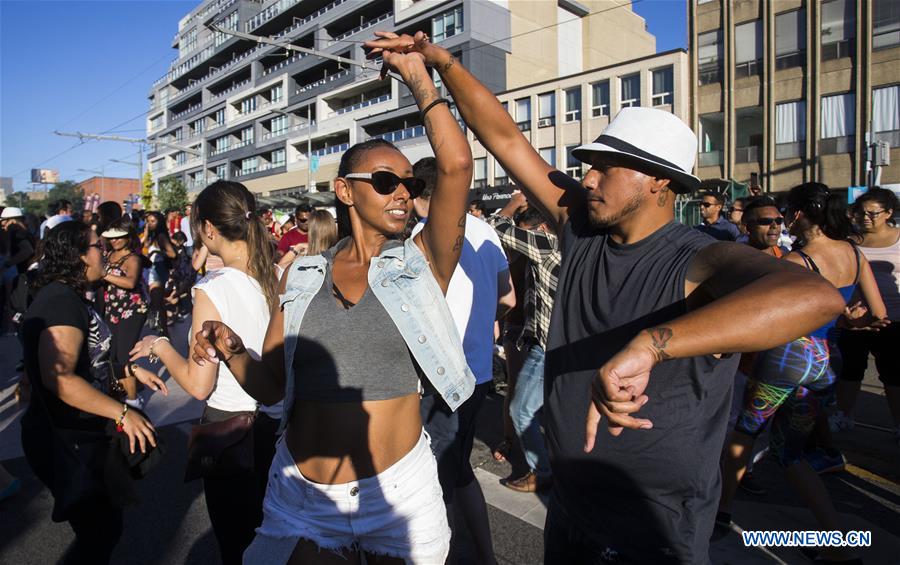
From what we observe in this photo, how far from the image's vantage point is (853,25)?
25.2m

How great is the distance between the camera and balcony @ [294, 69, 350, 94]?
48.1 m

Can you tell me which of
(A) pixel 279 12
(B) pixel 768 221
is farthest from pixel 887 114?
(A) pixel 279 12

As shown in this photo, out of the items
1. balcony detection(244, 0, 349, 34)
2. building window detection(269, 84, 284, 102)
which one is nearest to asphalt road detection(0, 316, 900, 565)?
balcony detection(244, 0, 349, 34)

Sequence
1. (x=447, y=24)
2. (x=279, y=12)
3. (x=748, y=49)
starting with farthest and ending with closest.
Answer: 1. (x=279, y=12)
2. (x=447, y=24)
3. (x=748, y=49)

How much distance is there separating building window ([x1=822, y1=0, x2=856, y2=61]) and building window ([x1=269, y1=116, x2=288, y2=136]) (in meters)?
42.6

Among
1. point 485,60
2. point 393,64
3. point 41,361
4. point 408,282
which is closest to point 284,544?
point 408,282

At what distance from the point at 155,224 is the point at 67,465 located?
8778 millimetres

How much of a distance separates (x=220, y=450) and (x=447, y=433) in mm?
1073

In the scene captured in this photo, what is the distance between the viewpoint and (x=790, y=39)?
87.8 ft

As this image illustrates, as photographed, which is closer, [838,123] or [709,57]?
[838,123]

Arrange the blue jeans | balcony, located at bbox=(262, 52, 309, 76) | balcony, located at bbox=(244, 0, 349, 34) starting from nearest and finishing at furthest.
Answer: the blue jeans < balcony, located at bbox=(244, 0, 349, 34) < balcony, located at bbox=(262, 52, 309, 76)

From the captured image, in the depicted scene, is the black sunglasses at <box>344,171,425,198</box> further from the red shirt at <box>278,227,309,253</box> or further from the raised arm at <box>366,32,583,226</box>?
the red shirt at <box>278,227,309,253</box>

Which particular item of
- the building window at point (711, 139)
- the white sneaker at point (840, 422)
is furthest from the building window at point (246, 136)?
the white sneaker at point (840, 422)

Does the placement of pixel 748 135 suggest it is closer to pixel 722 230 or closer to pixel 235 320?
pixel 722 230
